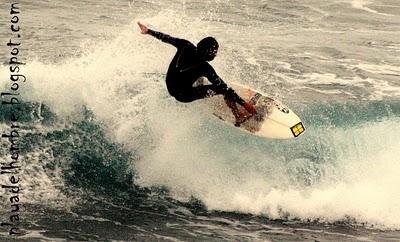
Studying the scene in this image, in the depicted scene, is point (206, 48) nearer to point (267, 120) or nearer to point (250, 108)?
point (250, 108)

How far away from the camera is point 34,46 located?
20.3m

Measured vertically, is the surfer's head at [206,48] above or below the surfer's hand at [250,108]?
above

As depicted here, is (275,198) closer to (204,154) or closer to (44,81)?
(204,154)

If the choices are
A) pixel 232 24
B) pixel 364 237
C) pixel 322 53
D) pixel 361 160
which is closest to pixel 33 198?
pixel 364 237

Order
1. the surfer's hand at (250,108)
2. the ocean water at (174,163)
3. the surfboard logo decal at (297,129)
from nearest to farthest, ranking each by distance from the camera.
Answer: the ocean water at (174,163) → the surfer's hand at (250,108) → the surfboard logo decal at (297,129)

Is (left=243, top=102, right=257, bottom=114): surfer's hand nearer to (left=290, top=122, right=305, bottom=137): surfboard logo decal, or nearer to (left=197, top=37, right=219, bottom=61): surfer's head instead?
(left=290, top=122, right=305, bottom=137): surfboard logo decal

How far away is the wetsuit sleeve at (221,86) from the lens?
36.4ft

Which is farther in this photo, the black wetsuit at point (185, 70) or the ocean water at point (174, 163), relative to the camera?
the black wetsuit at point (185, 70)

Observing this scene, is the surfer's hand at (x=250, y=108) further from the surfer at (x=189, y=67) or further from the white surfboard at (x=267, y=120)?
the surfer at (x=189, y=67)

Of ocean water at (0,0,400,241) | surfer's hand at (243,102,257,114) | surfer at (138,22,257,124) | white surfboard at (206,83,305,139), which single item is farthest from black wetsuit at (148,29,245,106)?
ocean water at (0,0,400,241)

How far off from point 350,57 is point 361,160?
10.0 metres

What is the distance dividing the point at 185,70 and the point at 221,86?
692 millimetres

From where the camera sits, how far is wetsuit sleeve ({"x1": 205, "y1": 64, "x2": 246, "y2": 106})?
36.4 feet

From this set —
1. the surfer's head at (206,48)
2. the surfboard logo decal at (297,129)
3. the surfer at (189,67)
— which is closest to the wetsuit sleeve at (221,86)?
the surfer at (189,67)
